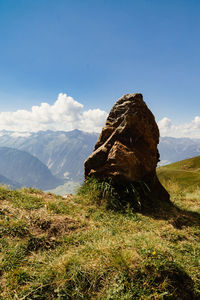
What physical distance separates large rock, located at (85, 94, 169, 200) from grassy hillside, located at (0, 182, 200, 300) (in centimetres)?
286

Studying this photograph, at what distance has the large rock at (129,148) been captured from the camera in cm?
857

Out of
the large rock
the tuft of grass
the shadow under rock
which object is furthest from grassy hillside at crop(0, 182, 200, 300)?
the large rock

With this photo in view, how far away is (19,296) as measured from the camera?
9.41ft

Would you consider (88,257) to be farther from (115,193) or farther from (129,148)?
(129,148)

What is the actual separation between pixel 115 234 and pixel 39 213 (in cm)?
291

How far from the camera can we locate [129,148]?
9234mm

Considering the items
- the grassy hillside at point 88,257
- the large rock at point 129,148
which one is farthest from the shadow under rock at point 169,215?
the large rock at point 129,148

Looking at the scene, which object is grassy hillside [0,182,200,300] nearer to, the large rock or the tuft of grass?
the tuft of grass

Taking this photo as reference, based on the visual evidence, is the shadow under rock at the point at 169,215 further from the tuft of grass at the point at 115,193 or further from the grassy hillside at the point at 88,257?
the tuft of grass at the point at 115,193

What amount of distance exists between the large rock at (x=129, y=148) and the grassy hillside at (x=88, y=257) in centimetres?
286

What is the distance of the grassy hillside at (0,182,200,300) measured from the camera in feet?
9.82

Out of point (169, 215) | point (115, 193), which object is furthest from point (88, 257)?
point (169, 215)

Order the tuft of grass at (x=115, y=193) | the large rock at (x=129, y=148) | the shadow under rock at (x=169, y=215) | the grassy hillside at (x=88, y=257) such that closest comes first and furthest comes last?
the grassy hillside at (x=88, y=257)
the shadow under rock at (x=169, y=215)
the tuft of grass at (x=115, y=193)
the large rock at (x=129, y=148)

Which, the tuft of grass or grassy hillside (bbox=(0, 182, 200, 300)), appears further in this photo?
the tuft of grass
